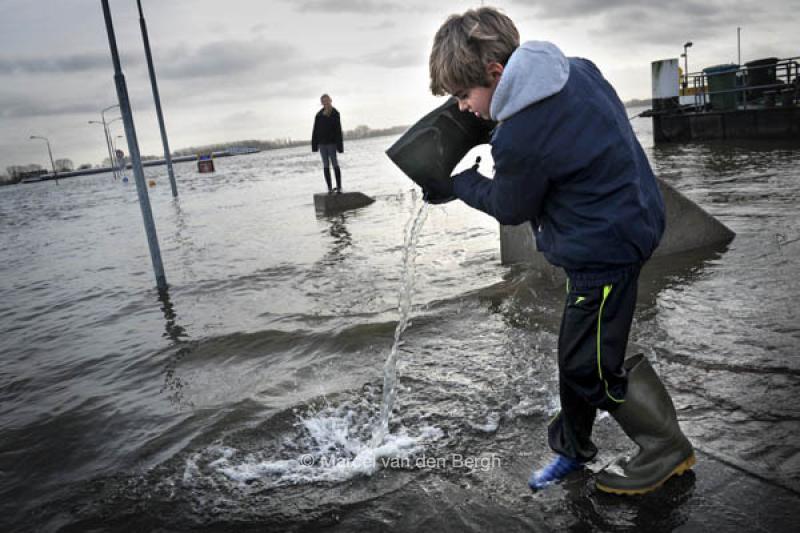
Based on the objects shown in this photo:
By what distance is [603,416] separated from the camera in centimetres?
287

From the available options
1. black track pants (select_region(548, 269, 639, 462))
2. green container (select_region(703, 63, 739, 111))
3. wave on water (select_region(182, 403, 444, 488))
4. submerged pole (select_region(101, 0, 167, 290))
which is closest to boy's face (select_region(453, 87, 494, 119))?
black track pants (select_region(548, 269, 639, 462))

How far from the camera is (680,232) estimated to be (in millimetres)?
5641

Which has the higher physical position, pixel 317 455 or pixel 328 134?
pixel 328 134

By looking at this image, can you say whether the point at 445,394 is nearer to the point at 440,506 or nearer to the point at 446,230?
the point at 440,506

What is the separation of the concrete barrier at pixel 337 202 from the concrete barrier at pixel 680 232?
701 centimetres

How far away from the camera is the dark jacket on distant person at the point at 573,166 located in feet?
6.12

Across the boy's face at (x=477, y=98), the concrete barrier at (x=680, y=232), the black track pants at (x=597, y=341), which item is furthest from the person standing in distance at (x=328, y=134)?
the black track pants at (x=597, y=341)

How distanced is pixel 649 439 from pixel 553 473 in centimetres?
40

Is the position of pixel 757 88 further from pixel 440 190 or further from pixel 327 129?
pixel 440 190

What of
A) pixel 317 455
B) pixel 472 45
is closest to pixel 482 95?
pixel 472 45

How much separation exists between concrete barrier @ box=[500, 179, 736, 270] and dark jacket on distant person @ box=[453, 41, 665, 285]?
346 centimetres

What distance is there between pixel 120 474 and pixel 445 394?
1758mm

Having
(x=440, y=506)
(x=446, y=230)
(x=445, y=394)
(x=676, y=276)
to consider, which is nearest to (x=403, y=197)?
(x=446, y=230)

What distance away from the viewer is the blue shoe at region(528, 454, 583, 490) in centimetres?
233
